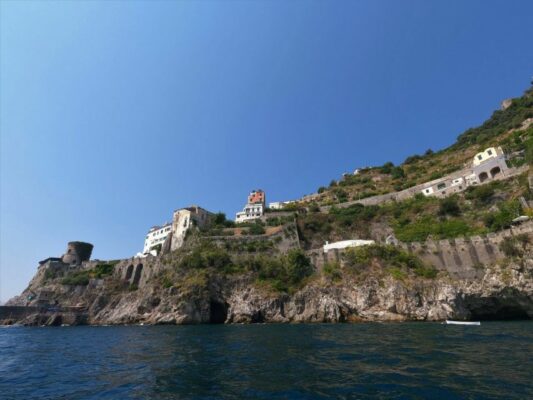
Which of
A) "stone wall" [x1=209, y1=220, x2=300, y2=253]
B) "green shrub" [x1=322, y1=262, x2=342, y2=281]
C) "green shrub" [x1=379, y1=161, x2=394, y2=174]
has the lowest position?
"green shrub" [x1=322, y1=262, x2=342, y2=281]

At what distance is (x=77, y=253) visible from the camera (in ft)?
269

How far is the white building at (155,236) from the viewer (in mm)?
79925

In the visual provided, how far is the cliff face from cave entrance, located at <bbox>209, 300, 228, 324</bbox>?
13cm

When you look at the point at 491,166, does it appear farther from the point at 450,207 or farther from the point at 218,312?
the point at 218,312

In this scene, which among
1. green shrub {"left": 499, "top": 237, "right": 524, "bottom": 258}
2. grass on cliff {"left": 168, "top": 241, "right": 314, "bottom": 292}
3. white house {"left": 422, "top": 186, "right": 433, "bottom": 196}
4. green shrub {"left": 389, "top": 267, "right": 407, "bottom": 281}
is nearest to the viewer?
green shrub {"left": 499, "top": 237, "right": 524, "bottom": 258}

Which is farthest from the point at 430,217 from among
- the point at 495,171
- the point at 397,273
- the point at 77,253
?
the point at 77,253

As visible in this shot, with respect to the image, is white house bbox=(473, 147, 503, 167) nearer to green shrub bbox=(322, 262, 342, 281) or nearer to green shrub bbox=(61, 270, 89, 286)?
green shrub bbox=(322, 262, 342, 281)

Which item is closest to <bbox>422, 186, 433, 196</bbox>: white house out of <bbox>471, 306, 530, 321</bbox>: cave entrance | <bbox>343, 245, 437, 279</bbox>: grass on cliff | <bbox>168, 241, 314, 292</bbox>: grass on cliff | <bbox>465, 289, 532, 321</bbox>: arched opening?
<bbox>343, 245, 437, 279</bbox>: grass on cliff

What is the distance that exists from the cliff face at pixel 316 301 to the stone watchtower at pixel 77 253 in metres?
31.1

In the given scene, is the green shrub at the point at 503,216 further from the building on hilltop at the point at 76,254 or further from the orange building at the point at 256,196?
the building on hilltop at the point at 76,254

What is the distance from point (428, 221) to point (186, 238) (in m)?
45.9

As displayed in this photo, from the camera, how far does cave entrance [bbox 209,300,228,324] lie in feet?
130

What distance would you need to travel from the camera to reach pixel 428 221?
151 ft

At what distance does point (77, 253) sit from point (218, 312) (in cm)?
6446
